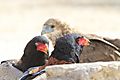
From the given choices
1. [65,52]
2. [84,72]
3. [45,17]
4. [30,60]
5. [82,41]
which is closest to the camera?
[84,72]

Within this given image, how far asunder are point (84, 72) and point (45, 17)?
450 inches

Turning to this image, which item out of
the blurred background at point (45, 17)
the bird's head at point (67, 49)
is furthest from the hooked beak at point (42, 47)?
the blurred background at point (45, 17)

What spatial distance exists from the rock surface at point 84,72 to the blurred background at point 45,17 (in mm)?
5109

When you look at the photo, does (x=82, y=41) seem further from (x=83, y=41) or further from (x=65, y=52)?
(x=65, y=52)

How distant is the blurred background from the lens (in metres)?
12.0

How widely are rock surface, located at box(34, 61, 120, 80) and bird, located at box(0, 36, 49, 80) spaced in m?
1.03

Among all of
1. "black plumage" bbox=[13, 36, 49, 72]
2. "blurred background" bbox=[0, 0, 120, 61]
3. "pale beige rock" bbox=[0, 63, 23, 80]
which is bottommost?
"blurred background" bbox=[0, 0, 120, 61]

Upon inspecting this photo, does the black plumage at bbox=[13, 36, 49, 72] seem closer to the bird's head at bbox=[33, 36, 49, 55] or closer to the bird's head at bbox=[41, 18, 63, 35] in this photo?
the bird's head at bbox=[33, 36, 49, 55]

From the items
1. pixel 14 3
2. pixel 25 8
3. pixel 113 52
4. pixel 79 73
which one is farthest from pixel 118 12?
pixel 79 73

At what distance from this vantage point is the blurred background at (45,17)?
12.0 meters

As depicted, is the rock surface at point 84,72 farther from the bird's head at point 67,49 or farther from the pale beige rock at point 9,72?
the pale beige rock at point 9,72

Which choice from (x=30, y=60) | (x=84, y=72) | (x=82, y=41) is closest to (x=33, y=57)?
(x=30, y=60)

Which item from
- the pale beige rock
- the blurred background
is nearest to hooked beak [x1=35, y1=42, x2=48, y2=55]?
the pale beige rock

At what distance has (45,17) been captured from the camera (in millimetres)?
15828
